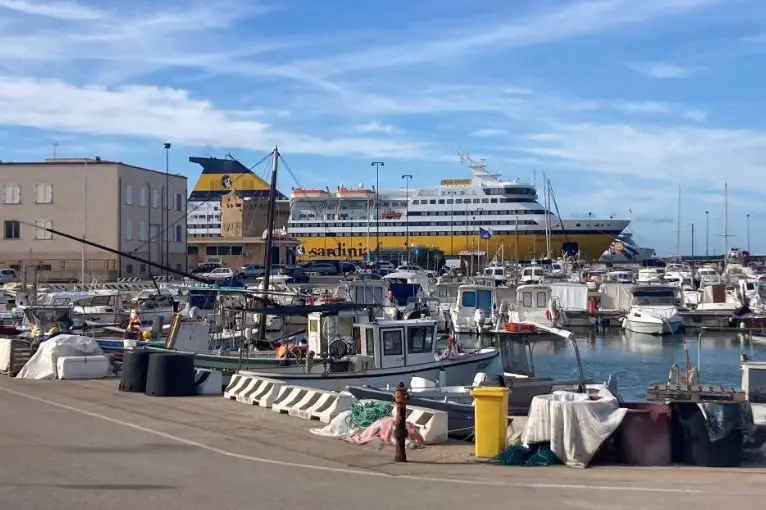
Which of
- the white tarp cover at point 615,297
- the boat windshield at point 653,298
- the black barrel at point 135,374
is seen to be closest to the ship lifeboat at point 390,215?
the white tarp cover at point 615,297

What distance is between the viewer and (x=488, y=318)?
51.0 metres

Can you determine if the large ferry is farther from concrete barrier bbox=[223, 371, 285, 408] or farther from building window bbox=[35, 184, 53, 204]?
concrete barrier bbox=[223, 371, 285, 408]

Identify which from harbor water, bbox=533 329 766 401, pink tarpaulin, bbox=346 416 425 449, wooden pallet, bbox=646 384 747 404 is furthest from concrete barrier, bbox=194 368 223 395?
harbor water, bbox=533 329 766 401

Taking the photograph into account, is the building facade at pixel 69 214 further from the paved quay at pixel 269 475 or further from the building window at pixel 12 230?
the paved quay at pixel 269 475

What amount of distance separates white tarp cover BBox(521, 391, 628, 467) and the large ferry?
101809 millimetres

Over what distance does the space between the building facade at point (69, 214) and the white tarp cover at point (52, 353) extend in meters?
42.3

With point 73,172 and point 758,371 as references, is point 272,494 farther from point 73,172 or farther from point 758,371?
point 73,172

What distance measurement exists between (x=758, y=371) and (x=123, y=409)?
11149mm

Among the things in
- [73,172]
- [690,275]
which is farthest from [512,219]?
[73,172]

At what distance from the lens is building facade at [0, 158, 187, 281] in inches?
2621

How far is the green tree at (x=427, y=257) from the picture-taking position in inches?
4547

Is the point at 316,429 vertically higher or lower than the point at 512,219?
lower

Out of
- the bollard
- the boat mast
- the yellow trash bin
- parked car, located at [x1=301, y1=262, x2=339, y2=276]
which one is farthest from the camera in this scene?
parked car, located at [x1=301, y1=262, x2=339, y2=276]

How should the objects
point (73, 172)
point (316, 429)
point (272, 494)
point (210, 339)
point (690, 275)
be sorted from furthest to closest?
point (690, 275) < point (73, 172) < point (210, 339) < point (316, 429) < point (272, 494)
